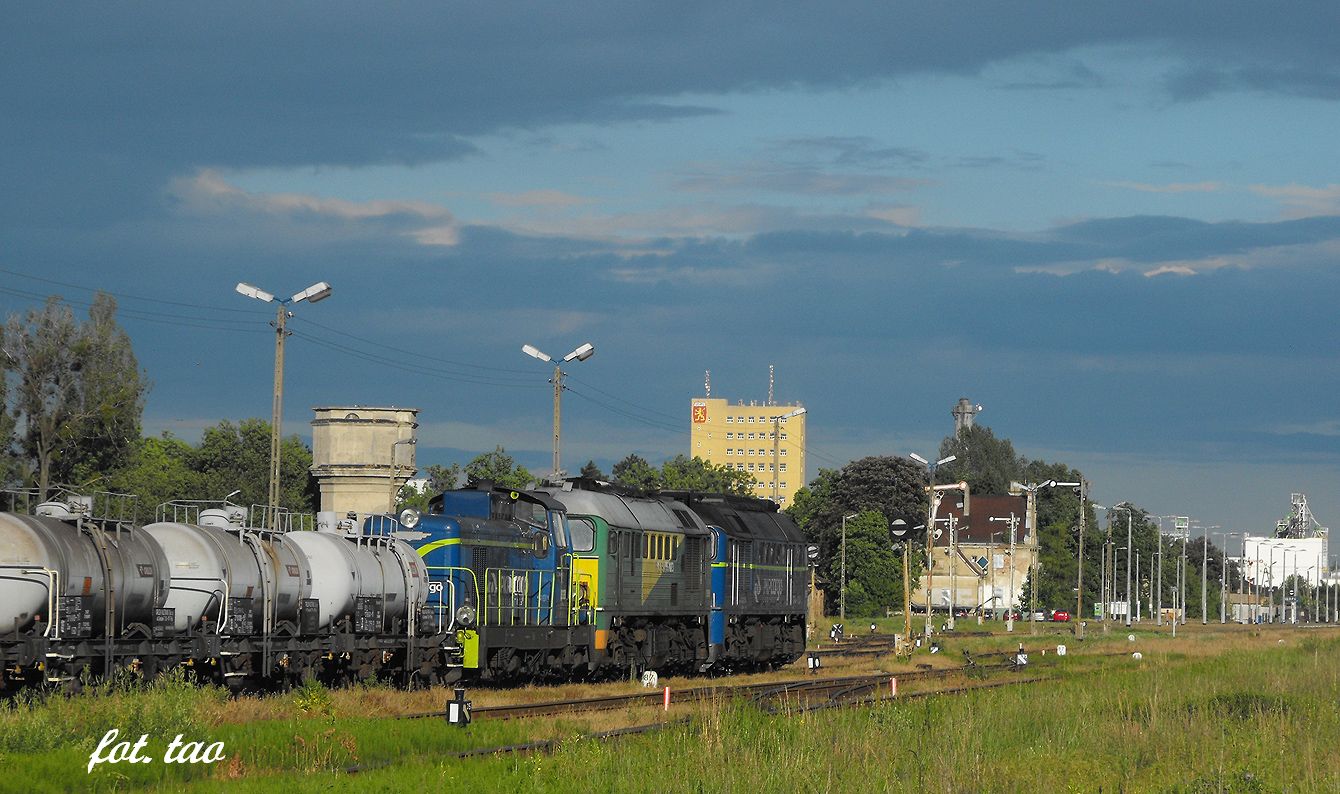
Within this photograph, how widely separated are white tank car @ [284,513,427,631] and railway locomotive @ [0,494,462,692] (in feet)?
0.10

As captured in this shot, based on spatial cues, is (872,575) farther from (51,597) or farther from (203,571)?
(51,597)

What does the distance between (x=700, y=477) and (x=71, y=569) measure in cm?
14508

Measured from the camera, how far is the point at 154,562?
26.8m

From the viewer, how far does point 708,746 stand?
21.6m

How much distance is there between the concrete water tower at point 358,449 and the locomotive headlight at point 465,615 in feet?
248

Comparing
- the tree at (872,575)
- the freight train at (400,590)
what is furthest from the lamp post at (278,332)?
the tree at (872,575)

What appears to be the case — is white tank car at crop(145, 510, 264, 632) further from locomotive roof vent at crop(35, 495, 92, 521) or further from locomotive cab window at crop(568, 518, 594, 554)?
locomotive cab window at crop(568, 518, 594, 554)

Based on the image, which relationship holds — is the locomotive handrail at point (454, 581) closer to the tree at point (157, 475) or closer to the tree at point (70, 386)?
the tree at point (157, 475)

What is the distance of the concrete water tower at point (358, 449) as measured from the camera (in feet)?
357

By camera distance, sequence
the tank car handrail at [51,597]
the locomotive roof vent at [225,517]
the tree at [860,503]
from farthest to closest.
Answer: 1. the tree at [860,503]
2. the locomotive roof vent at [225,517]
3. the tank car handrail at [51,597]

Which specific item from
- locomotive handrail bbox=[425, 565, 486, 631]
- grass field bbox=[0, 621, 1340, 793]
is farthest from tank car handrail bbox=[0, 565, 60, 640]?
locomotive handrail bbox=[425, 565, 486, 631]

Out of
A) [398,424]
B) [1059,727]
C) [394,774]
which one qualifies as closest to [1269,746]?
[1059,727]

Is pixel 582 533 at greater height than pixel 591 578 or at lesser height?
greater

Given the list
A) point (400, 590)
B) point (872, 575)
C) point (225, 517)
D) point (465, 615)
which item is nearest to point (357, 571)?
point (400, 590)
